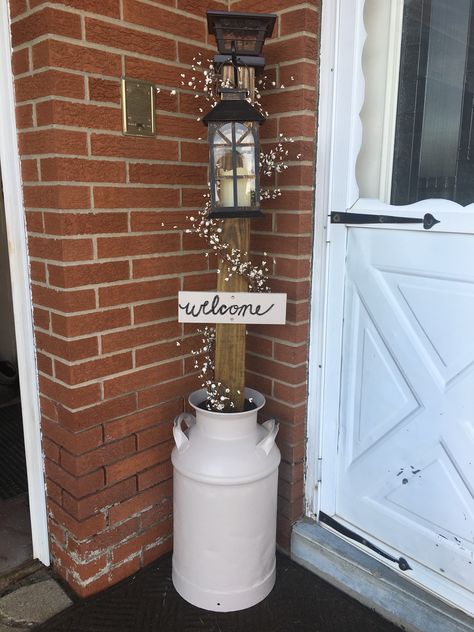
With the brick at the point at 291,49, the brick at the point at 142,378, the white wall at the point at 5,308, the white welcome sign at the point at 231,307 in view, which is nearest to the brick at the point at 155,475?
the brick at the point at 142,378

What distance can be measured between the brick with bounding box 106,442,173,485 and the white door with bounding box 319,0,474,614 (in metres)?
0.71

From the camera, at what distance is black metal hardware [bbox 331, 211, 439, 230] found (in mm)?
1739

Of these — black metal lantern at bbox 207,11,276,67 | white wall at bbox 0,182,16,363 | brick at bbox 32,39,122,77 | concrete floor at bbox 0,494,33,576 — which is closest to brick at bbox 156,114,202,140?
brick at bbox 32,39,122,77

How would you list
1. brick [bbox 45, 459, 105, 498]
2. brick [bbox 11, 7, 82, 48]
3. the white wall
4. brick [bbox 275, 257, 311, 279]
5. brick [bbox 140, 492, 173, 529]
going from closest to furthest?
brick [bbox 11, 7, 82, 48]
brick [bbox 45, 459, 105, 498]
brick [bbox 275, 257, 311, 279]
brick [bbox 140, 492, 173, 529]
the white wall

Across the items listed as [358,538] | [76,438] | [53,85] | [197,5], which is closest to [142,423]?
[76,438]

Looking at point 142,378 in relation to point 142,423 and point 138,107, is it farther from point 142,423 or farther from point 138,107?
point 138,107

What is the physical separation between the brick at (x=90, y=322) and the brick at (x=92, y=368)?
0.36 feet

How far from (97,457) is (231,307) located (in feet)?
2.41

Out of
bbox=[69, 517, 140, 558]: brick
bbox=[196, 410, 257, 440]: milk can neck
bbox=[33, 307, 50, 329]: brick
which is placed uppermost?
bbox=[33, 307, 50, 329]: brick

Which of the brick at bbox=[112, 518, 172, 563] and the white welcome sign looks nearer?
the white welcome sign

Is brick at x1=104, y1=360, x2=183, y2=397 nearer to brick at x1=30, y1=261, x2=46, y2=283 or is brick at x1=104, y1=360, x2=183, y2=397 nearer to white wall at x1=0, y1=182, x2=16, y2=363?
brick at x1=30, y1=261, x2=46, y2=283

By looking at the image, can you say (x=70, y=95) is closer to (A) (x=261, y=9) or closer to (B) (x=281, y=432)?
(A) (x=261, y=9)

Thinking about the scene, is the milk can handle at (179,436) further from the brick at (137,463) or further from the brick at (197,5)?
the brick at (197,5)

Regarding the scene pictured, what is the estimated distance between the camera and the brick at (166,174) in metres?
1.86
